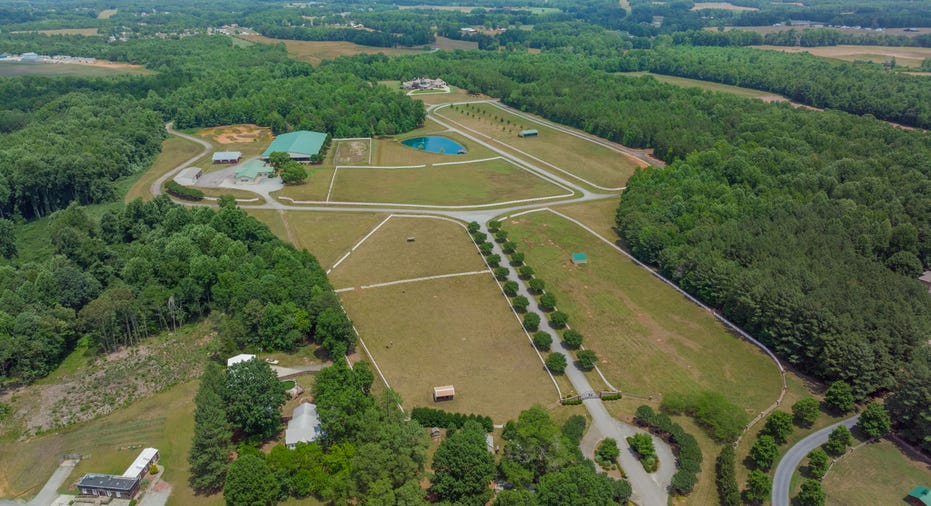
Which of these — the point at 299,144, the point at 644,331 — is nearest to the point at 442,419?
the point at 644,331

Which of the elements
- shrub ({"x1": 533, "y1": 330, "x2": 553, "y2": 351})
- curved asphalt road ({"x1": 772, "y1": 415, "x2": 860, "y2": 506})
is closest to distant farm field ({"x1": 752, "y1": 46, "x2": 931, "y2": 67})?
curved asphalt road ({"x1": 772, "y1": 415, "x2": 860, "y2": 506})

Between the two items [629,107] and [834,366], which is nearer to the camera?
[834,366]

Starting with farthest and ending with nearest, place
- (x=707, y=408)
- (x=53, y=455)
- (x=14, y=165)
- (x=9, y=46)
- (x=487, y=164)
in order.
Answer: (x=9, y=46), (x=487, y=164), (x=14, y=165), (x=707, y=408), (x=53, y=455)

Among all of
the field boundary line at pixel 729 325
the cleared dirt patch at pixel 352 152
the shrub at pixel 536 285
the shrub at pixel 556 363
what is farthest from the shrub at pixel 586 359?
the cleared dirt patch at pixel 352 152

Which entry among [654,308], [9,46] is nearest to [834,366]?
[654,308]

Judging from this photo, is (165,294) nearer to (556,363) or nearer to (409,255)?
(409,255)

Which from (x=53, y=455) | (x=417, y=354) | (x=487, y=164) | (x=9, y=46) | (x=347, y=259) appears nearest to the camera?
(x=53, y=455)

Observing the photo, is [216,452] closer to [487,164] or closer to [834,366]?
[834,366]
